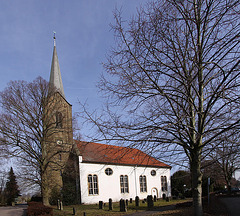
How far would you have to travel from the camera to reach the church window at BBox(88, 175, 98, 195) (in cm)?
2931

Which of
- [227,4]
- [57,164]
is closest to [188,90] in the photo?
[227,4]

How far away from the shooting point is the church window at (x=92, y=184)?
29314 millimetres

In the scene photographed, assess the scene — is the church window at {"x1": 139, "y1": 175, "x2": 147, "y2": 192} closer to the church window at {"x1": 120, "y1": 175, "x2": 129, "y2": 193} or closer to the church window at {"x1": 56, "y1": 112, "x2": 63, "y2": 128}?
the church window at {"x1": 120, "y1": 175, "x2": 129, "y2": 193}

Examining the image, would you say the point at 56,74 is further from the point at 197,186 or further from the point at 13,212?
the point at 197,186

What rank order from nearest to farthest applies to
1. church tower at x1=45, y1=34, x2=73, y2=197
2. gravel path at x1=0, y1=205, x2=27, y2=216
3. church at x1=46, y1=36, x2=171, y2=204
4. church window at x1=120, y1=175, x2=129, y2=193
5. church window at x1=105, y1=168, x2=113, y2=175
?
gravel path at x1=0, y1=205, x2=27, y2=216 → church tower at x1=45, y1=34, x2=73, y2=197 → church at x1=46, y1=36, x2=171, y2=204 → church window at x1=105, y1=168, x2=113, y2=175 → church window at x1=120, y1=175, x2=129, y2=193

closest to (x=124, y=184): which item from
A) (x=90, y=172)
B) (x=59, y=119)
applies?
(x=90, y=172)

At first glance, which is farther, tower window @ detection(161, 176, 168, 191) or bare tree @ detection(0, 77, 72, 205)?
tower window @ detection(161, 176, 168, 191)

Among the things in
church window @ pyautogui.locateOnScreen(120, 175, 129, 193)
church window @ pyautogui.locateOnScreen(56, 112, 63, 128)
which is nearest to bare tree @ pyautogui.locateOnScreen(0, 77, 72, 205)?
church window @ pyautogui.locateOnScreen(56, 112, 63, 128)

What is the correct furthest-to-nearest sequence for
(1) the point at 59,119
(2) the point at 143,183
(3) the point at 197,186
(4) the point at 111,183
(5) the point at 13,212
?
(2) the point at 143,183 < (4) the point at 111,183 < (1) the point at 59,119 < (5) the point at 13,212 < (3) the point at 197,186

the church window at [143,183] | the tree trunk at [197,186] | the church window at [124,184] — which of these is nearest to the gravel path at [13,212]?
the church window at [124,184]

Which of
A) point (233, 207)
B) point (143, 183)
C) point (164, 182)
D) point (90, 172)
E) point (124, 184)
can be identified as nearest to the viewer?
point (233, 207)

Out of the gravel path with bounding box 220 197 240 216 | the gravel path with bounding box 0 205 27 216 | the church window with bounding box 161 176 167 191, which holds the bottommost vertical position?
the church window with bounding box 161 176 167 191

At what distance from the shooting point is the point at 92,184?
2964cm

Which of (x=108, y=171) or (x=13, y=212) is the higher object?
(x=108, y=171)
